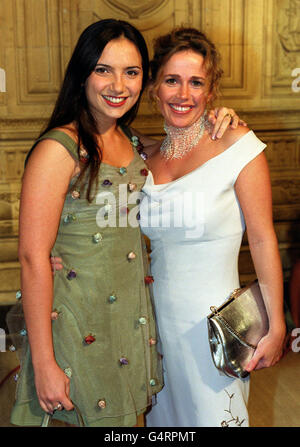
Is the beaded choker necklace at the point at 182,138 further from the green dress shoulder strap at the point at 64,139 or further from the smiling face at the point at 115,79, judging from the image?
the green dress shoulder strap at the point at 64,139

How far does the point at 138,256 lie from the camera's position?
57.1 inches

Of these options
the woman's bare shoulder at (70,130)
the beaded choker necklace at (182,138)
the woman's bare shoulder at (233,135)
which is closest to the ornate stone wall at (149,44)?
the beaded choker necklace at (182,138)

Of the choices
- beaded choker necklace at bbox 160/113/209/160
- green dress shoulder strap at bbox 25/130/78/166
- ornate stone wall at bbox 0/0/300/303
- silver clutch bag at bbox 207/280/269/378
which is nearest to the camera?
green dress shoulder strap at bbox 25/130/78/166

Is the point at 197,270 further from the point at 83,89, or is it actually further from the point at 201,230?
the point at 83,89

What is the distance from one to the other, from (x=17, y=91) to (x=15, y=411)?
1.92 metres

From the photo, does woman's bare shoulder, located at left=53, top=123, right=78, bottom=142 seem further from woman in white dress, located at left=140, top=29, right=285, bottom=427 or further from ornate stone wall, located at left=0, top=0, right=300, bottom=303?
ornate stone wall, located at left=0, top=0, right=300, bottom=303

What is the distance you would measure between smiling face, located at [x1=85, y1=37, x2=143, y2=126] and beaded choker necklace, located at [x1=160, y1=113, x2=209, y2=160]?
24cm

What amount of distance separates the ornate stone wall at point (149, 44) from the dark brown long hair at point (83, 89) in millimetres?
1387

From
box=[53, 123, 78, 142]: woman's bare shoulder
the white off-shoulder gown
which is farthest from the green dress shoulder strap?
the white off-shoulder gown

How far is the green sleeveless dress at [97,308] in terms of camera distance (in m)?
1.35

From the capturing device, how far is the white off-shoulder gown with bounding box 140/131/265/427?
58.1 inches

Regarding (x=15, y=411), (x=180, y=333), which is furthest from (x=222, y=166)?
(x=15, y=411)

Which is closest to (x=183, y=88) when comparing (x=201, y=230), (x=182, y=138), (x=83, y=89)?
(x=182, y=138)

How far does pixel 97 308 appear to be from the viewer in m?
1.38
